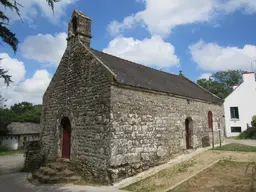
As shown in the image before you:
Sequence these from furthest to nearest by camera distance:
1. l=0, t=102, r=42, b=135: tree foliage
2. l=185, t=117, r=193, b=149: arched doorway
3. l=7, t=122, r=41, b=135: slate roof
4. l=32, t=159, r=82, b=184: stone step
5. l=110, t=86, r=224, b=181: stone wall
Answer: l=7, t=122, r=41, b=135: slate roof < l=0, t=102, r=42, b=135: tree foliage < l=185, t=117, r=193, b=149: arched doorway < l=32, t=159, r=82, b=184: stone step < l=110, t=86, r=224, b=181: stone wall

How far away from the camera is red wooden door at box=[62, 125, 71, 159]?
10.7 meters

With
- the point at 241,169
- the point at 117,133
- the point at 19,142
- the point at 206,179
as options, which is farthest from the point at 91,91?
the point at 19,142

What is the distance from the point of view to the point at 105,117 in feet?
27.7

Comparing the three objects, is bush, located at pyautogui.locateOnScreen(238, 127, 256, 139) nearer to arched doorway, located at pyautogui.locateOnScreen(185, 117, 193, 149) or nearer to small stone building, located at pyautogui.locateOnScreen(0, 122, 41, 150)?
arched doorway, located at pyautogui.locateOnScreen(185, 117, 193, 149)

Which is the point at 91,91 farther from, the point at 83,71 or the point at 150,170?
the point at 150,170

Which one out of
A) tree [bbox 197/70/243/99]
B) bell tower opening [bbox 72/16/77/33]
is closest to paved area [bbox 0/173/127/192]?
bell tower opening [bbox 72/16/77/33]

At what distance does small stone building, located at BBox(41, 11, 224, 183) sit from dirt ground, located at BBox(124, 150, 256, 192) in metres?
0.81

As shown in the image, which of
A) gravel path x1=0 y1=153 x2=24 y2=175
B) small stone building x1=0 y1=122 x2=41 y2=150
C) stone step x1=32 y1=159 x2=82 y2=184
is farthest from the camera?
small stone building x1=0 y1=122 x2=41 y2=150

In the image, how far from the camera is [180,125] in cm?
1235

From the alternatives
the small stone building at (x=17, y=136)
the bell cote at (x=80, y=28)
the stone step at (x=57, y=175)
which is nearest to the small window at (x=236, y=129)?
the bell cote at (x=80, y=28)

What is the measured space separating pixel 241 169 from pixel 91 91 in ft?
24.7

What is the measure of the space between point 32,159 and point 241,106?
24507 millimetres

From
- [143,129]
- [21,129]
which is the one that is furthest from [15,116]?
[143,129]

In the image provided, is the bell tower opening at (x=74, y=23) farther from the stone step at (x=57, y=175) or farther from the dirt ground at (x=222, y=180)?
the dirt ground at (x=222, y=180)
